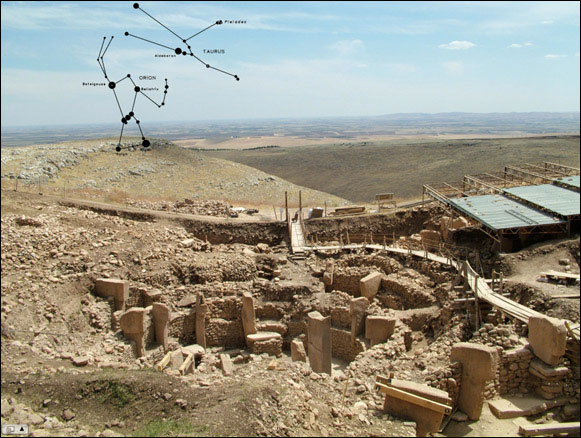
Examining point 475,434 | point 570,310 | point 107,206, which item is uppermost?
point 107,206

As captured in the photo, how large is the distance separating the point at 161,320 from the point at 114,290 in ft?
7.31

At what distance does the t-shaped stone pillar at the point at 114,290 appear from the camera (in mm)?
16156

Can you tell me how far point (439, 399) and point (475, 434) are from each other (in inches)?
52.2

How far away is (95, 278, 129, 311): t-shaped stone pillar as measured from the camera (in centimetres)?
1616

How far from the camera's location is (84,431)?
7961 millimetres

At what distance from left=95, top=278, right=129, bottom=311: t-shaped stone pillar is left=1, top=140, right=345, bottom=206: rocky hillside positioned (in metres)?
13.1

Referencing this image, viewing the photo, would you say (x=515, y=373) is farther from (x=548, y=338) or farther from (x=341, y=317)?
(x=341, y=317)

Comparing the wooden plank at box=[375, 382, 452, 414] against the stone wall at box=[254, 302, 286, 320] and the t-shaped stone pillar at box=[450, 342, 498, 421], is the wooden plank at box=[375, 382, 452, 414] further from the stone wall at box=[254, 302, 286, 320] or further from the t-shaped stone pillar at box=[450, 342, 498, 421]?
the stone wall at box=[254, 302, 286, 320]

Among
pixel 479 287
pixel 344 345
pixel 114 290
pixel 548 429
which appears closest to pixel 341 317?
pixel 344 345

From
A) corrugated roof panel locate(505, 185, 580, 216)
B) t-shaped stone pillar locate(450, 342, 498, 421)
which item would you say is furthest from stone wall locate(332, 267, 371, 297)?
t-shaped stone pillar locate(450, 342, 498, 421)

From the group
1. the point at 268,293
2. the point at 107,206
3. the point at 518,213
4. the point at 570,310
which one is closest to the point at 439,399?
the point at 570,310

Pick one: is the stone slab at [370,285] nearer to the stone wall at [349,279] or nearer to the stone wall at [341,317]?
the stone wall at [349,279]

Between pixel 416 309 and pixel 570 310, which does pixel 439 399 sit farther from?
pixel 416 309

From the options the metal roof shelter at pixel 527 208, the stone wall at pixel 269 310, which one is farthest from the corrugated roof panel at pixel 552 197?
the stone wall at pixel 269 310
